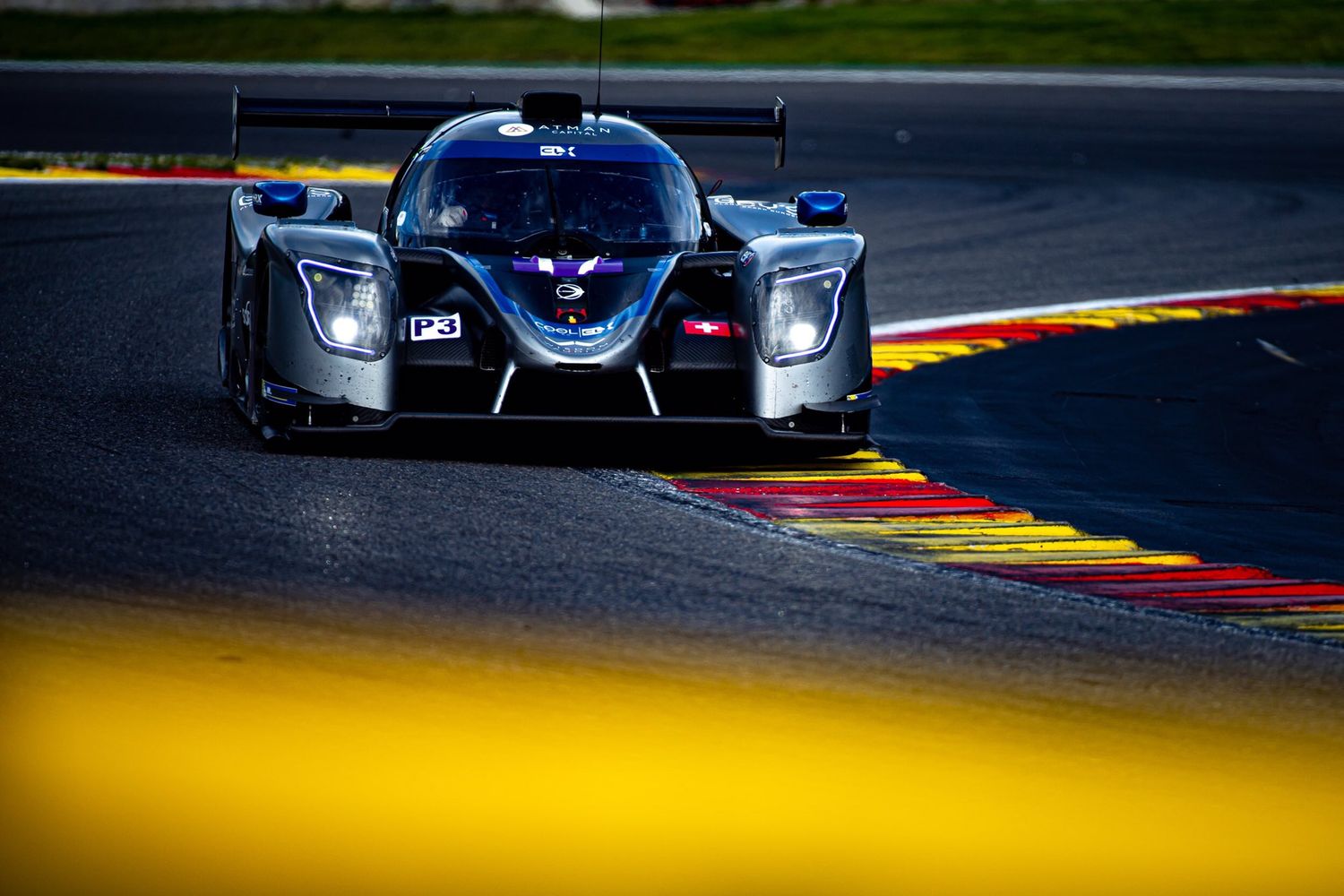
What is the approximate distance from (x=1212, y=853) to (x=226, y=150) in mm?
15879

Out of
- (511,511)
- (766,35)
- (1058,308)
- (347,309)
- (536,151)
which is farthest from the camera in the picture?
(766,35)

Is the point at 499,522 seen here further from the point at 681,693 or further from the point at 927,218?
the point at 927,218

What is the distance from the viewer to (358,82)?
2503 cm

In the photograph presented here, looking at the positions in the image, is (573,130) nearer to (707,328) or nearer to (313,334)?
(707,328)

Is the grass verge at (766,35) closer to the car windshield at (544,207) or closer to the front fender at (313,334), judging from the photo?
the car windshield at (544,207)

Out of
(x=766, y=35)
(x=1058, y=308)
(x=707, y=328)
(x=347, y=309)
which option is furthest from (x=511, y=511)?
(x=766, y=35)

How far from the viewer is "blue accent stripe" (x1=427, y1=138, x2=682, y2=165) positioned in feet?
26.1

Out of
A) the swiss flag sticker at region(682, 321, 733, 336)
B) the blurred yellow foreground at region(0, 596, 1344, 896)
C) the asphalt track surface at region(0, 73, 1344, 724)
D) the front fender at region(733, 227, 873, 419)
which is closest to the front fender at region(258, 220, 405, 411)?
the asphalt track surface at region(0, 73, 1344, 724)

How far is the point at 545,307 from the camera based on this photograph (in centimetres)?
706

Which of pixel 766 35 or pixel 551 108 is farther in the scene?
pixel 766 35

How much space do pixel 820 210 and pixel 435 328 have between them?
165 centimetres

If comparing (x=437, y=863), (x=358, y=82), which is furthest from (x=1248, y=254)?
(x=358, y=82)

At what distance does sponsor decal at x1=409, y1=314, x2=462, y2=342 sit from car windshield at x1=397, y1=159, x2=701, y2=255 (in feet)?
2.18

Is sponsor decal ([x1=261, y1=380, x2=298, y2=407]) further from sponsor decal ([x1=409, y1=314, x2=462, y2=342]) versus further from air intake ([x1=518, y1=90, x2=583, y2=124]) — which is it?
air intake ([x1=518, y1=90, x2=583, y2=124])
